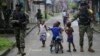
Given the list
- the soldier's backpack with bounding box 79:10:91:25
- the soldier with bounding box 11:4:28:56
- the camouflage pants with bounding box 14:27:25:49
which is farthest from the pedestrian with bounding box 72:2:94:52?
the camouflage pants with bounding box 14:27:25:49

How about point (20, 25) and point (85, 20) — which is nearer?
point (20, 25)

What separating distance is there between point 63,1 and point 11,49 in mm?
120847

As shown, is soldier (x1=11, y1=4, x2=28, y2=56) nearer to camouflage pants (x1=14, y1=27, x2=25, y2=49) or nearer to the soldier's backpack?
camouflage pants (x1=14, y1=27, x2=25, y2=49)

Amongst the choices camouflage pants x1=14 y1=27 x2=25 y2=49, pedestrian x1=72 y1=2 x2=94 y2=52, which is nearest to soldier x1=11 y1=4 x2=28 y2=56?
camouflage pants x1=14 y1=27 x2=25 y2=49

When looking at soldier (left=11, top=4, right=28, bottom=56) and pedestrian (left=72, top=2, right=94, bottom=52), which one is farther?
pedestrian (left=72, top=2, right=94, bottom=52)

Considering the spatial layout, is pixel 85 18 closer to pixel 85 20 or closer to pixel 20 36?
pixel 85 20

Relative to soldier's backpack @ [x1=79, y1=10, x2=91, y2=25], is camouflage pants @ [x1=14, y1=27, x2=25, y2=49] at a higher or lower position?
lower

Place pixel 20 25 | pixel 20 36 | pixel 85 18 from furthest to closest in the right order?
pixel 85 18 → pixel 20 25 → pixel 20 36

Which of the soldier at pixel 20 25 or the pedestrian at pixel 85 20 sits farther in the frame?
the pedestrian at pixel 85 20

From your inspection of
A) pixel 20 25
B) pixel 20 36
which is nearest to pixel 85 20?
pixel 20 25

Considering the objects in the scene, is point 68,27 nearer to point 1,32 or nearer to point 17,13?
point 17,13

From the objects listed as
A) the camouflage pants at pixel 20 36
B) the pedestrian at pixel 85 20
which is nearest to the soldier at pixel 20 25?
the camouflage pants at pixel 20 36

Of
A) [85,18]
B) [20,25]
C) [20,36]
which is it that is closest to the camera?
[20,36]

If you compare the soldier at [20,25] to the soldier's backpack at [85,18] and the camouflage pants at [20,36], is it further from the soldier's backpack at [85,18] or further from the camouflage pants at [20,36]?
the soldier's backpack at [85,18]
